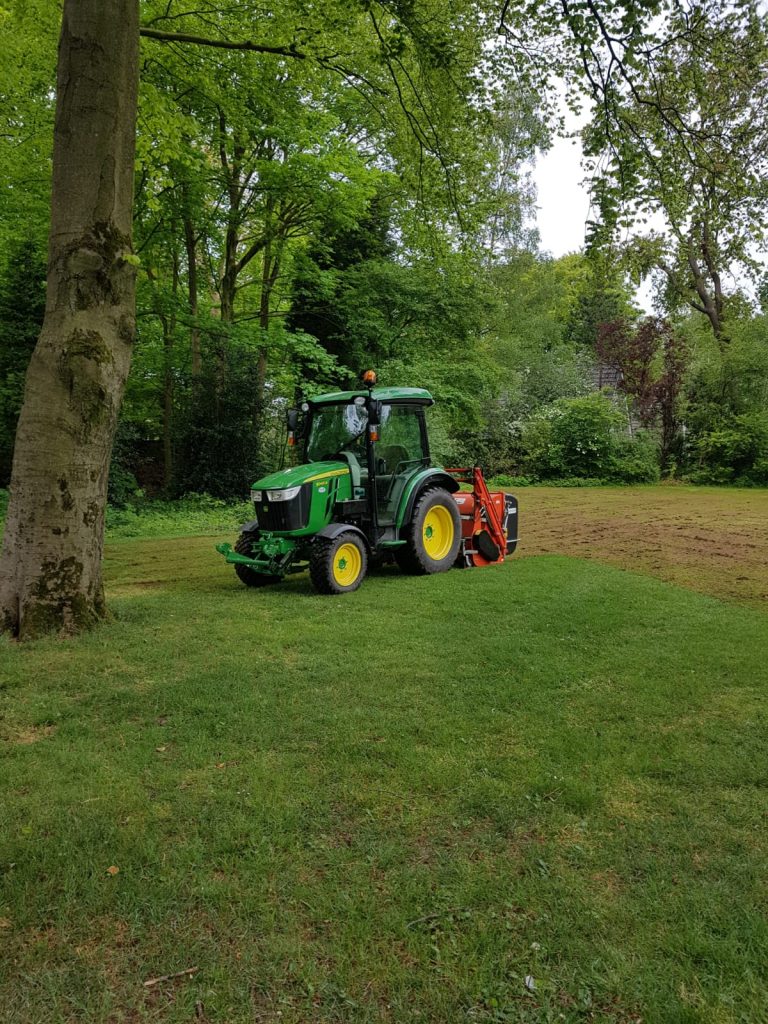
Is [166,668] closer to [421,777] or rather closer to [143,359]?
[421,777]

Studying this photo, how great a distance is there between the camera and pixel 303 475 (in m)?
7.02

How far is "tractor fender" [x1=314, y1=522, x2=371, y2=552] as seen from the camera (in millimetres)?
6789

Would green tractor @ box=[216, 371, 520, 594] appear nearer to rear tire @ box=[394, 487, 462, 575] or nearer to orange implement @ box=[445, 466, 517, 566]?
rear tire @ box=[394, 487, 462, 575]

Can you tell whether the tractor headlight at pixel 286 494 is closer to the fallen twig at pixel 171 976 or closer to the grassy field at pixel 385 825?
the grassy field at pixel 385 825

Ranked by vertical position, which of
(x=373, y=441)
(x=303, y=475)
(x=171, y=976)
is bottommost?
(x=171, y=976)

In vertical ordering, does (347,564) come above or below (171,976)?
above

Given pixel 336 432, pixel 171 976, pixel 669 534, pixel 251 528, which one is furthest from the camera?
pixel 669 534

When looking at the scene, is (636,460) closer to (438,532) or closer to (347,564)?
(438,532)

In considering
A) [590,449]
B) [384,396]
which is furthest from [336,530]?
[590,449]

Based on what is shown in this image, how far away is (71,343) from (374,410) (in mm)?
2972

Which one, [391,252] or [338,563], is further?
[391,252]

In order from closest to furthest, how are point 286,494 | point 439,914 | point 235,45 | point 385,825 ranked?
1. point 439,914
2. point 385,825
3. point 286,494
4. point 235,45

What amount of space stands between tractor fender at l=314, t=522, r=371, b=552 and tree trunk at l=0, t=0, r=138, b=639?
2.33m

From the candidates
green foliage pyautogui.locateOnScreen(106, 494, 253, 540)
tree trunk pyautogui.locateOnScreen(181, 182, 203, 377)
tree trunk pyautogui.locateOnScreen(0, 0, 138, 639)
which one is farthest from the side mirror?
tree trunk pyautogui.locateOnScreen(181, 182, 203, 377)
